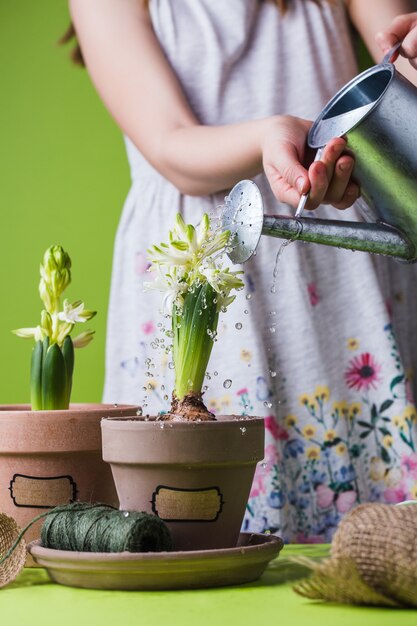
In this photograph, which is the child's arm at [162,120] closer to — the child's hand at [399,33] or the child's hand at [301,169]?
the child's hand at [301,169]

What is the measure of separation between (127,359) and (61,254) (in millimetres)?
606

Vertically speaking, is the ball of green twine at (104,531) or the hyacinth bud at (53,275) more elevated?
the hyacinth bud at (53,275)

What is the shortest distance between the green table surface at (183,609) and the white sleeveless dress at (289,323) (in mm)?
619

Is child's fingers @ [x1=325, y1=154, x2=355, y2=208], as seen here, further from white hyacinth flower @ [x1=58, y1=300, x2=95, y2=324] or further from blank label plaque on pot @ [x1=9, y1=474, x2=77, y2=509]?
blank label plaque on pot @ [x1=9, y1=474, x2=77, y2=509]

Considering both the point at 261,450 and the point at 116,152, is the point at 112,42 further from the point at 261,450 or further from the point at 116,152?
the point at 261,450

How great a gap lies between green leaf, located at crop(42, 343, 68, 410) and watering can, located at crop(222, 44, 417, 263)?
19 centimetres

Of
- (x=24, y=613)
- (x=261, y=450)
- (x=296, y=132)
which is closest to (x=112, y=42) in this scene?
(x=296, y=132)

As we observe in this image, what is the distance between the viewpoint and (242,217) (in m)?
0.71

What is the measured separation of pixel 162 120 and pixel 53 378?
0.54 metres

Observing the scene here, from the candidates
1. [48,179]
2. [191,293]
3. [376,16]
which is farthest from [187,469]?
[48,179]

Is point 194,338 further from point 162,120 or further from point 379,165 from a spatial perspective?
point 162,120

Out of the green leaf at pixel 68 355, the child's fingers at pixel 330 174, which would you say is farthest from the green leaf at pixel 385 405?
the green leaf at pixel 68 355

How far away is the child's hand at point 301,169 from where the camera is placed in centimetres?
82

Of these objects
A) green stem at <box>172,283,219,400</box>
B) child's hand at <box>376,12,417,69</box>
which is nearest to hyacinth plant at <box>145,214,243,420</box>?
green stem at <box>172,283,219,400</box>
